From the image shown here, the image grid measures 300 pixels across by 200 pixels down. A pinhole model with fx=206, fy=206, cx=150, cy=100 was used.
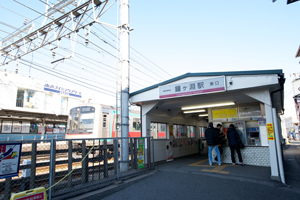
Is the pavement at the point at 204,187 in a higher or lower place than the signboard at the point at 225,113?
lower

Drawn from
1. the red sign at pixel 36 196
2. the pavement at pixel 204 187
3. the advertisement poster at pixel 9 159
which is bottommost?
the pavement at pixel 204 187

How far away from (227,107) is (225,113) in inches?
11.6

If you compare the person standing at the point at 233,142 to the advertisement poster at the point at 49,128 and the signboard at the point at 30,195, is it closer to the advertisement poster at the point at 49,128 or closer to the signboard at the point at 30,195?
the signboard at the point at 30,195

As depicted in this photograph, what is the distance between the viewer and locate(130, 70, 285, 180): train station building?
6.40 metres

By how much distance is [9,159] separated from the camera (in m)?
3.83

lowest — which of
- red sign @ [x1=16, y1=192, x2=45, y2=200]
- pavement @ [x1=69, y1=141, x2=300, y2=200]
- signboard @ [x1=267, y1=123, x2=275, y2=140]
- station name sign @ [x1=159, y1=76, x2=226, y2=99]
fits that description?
pavement @ [x1=69, y1=141, x2=300, y2=200]

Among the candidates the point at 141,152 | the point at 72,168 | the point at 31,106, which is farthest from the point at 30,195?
the point at 31,106

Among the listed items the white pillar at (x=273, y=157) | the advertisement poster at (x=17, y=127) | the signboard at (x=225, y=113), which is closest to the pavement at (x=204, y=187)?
the white pillar at (x=273, y=157)

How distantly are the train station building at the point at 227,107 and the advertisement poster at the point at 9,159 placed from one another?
5436mm

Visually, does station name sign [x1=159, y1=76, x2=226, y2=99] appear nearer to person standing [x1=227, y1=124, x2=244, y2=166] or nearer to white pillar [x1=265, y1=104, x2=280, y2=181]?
white pillar [x1=265, y1=104, x2=280, y2=181]

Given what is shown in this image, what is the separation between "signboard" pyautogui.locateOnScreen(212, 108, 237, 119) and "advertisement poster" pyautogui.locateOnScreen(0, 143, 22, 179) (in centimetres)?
821

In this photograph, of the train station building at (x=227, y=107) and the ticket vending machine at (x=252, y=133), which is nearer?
the train station building at (x=227, y=107)

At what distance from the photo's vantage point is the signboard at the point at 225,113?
944cm

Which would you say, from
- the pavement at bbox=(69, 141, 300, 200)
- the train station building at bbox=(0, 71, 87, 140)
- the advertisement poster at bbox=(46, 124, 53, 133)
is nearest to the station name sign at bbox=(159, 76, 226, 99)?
the pavement at bbox=(69, 141, 300, 200)
